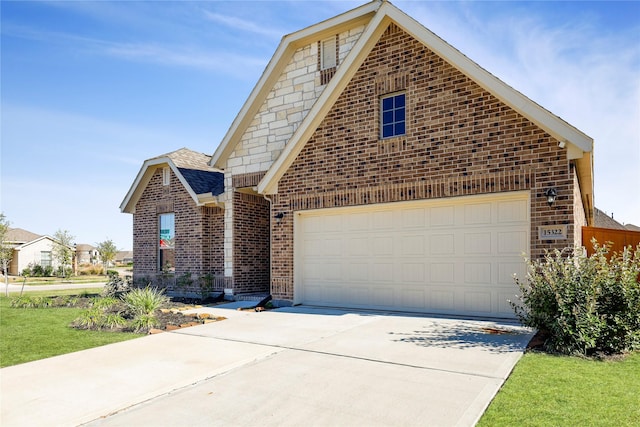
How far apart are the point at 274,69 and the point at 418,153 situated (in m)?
5.95

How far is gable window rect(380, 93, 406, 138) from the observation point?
408 inches

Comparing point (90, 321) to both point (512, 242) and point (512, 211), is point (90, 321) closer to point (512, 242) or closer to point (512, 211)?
point (512, 242)

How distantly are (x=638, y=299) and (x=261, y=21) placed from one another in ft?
31.9

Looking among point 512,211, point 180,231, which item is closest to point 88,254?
point 180,231

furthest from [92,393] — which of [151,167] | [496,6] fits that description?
[151,167]

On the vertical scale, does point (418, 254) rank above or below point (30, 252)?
above

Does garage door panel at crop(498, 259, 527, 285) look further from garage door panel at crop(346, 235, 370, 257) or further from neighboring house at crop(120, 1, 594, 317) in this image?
garage door panel at crop(346, 235, 370, 257)

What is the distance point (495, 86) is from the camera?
884cm

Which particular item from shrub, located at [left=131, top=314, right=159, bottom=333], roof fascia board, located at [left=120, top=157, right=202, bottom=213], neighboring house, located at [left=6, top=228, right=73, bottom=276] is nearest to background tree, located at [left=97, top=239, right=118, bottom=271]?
neighboring house, located at [left=6, top=228, right=73, bottom=276]

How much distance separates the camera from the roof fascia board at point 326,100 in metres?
10.5

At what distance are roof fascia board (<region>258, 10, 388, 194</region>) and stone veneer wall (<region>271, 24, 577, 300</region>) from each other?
0.58 feet

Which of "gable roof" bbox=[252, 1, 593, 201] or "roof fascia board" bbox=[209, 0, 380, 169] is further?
"roof fascia board" bbox=[209, 0, 380, 169]

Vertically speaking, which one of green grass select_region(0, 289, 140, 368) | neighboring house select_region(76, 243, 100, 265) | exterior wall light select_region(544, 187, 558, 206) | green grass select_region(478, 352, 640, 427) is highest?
exterior wall light select_region(544, 187, 558, 206)

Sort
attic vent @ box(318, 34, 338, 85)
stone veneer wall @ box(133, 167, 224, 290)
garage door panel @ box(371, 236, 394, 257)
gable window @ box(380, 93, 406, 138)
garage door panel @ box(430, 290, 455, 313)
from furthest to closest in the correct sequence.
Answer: stone veneer wall @ box(133, 167, 224, 290) → attic vent @ box(318, 34, 338, 85) → garage door panel @ box(371, 236, 394, 257) → gable window @ box(380, 93, 406, 138) → garage door panel @ box(430, 290, 455, 313)
